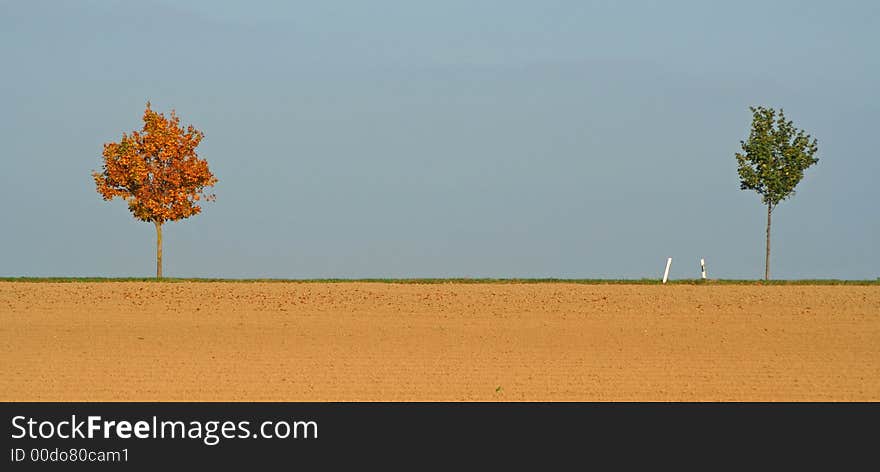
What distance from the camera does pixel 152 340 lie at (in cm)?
2580

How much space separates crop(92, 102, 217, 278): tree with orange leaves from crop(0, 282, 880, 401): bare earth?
248 inches

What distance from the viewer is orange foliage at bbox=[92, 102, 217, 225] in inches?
1784

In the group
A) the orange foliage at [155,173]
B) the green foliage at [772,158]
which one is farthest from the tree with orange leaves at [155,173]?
the green foliage at [772,158]

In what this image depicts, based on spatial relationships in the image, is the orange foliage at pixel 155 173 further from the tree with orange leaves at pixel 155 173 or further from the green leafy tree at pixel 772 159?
the green leafy tree at pixel 772 159

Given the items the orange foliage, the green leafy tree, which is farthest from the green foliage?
the orange foliage

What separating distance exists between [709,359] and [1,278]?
28892 millimetres

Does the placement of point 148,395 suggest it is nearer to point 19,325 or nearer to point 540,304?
point 19,325

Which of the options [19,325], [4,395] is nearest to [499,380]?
[4,395]

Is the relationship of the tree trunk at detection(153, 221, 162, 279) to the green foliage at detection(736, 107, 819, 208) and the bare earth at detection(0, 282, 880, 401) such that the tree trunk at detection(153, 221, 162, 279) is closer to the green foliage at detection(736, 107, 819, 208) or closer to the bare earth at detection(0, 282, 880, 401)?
the bare earth at detection(0, 282, 880, 401)

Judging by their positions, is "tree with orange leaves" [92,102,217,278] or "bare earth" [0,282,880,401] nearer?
"bare earth" [0,282,880,401]

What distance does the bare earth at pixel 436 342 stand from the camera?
19.2 m

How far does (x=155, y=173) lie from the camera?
4559 cm

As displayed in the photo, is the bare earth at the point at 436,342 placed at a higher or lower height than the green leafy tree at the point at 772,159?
lower

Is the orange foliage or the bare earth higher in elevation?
the orange foliage
